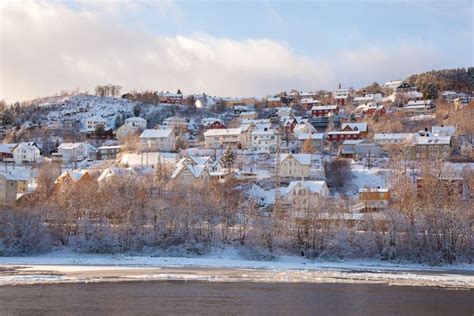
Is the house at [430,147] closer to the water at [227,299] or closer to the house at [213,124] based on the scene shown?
the house at [213,124]

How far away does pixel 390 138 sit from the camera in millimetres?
96875

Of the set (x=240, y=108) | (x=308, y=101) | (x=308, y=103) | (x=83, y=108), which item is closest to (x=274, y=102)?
(x=308, y=101)

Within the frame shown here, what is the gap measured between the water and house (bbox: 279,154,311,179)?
43.8 meters

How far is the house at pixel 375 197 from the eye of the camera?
63.5 m

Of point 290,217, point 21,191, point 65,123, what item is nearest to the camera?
point 290,217

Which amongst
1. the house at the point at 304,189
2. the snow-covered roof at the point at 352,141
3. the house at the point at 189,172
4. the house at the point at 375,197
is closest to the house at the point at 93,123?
the house at the point at 189,172

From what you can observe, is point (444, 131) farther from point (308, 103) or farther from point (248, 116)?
point (308, 103)

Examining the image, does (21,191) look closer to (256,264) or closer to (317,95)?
(256,264)

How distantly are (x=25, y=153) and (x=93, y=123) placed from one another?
25.7 meters

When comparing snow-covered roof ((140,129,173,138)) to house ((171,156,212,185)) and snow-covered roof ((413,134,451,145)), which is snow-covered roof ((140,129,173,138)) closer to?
house ((171,156,212,185))

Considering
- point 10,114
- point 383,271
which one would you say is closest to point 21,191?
point 383,271

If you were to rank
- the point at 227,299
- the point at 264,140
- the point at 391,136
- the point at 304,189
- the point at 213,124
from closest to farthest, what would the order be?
the point at 227,299 → the point at 304,189 → the point at 391,136 → the point at 264,140 → the point at 213,124

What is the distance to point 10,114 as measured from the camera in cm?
13212

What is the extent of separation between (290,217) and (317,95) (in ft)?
386
